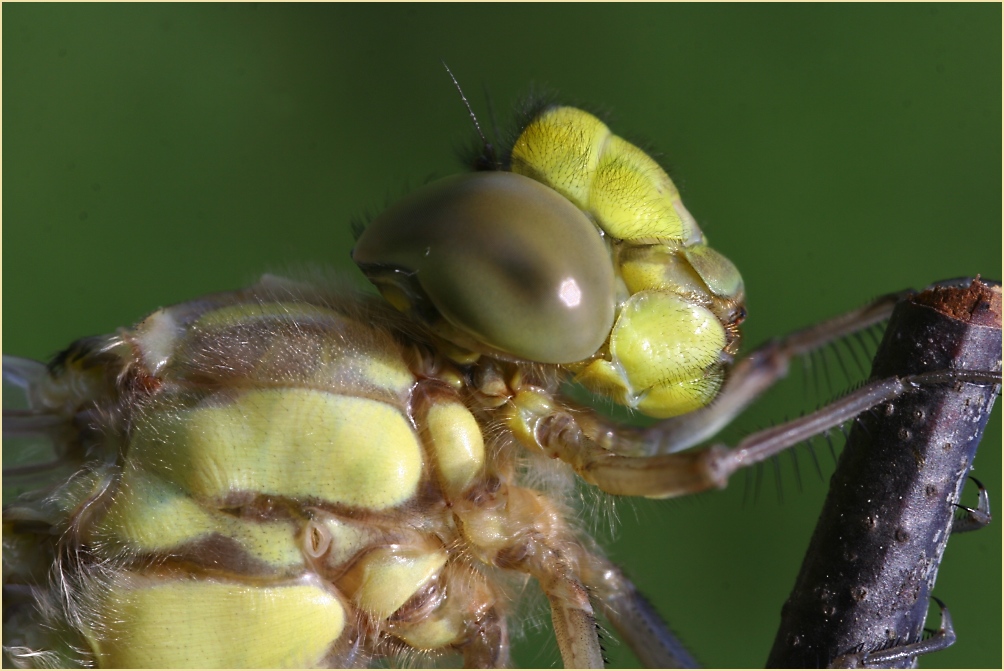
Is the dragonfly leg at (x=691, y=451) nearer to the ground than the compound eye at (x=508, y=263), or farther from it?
nearer to the ground

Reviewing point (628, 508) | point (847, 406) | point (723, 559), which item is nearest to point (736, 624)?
point (723, 559)

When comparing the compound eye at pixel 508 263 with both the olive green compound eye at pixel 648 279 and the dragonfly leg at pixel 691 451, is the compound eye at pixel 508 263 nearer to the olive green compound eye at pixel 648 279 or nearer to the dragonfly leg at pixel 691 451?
the olive green compound eye at pixel 648 279

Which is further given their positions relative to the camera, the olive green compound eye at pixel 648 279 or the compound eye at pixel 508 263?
the olive green compound eye at pixel 648 279

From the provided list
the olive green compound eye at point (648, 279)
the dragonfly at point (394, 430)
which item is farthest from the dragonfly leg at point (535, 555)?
the olive green compound eye at point (648, 279)

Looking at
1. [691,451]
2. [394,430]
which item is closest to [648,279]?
[691,451]

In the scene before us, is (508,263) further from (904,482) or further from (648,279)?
(904,482)

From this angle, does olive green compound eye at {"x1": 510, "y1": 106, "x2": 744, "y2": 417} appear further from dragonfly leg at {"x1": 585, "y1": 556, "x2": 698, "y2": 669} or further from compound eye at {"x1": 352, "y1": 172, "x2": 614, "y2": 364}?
dragonfly leg at {"x1": 585, "y1": 556, "x2": 698, "y2": 669}

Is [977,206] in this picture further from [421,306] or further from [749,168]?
[421,306]
